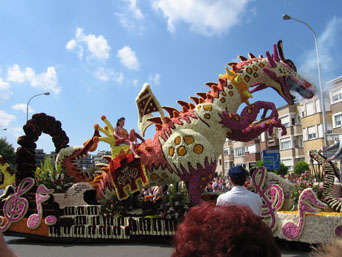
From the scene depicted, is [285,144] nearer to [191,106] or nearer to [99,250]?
[191,106]

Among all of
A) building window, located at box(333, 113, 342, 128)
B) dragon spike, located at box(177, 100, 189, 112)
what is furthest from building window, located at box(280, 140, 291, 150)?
dragon spike, located at box(177, 100, 189, 112)

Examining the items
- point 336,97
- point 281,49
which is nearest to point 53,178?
point 281,49

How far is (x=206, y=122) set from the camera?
6.70 m

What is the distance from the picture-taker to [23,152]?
310 inches

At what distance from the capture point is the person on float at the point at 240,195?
2.99 m

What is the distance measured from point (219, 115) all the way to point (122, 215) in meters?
3.01

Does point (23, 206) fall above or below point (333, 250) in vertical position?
below

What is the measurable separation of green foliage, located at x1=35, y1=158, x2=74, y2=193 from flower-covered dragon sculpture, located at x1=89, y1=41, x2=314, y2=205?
147 cm

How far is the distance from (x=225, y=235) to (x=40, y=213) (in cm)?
701

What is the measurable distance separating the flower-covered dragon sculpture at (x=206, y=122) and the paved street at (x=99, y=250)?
3.51 ft

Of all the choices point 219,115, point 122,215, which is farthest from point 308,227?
point 122,215

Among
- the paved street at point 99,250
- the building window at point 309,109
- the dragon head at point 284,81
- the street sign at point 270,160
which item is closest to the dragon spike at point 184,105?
the dragon head at point 284,81

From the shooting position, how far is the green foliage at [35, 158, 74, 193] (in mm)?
7871

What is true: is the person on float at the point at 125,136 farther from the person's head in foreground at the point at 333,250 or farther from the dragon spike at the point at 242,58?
the person's head in foreground at the point at 333,250
